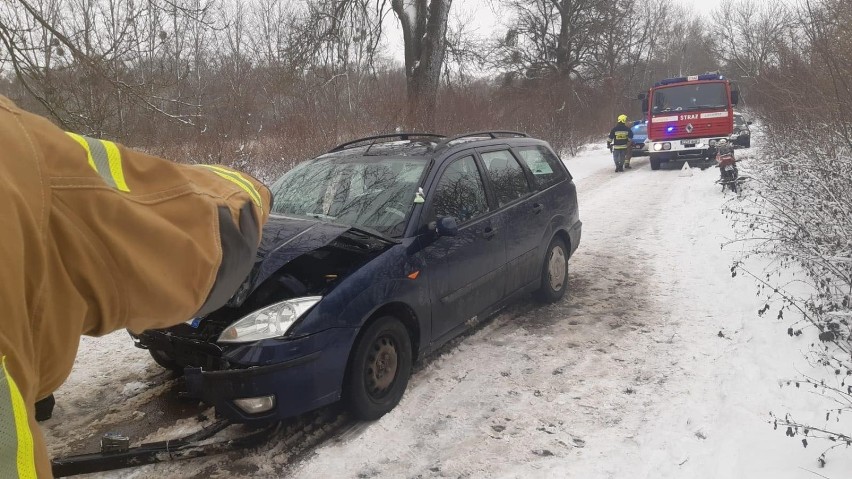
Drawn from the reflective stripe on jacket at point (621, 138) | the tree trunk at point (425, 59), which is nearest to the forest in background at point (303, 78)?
the tree trunk at point (425, 59)

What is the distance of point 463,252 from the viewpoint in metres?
4.18

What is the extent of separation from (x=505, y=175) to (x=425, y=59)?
1092cm

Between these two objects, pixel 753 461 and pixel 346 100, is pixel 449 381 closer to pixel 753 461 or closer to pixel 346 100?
pixel 753 461

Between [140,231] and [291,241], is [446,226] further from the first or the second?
[140,231]

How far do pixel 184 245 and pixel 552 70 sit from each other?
30.9 m

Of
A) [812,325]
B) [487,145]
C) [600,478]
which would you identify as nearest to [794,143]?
[812,325]

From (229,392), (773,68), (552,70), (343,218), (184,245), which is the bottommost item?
(229,392)

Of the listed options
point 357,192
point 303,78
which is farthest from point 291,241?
point 303,78

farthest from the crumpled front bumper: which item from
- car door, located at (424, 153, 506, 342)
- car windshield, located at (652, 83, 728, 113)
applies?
car windshield, located at (652, 83, 728, 113)

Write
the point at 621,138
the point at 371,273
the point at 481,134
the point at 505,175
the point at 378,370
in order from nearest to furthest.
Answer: the point at 371,273
the point at 378,370
the point at 505,175
the point at 481,134
the point at 621,138

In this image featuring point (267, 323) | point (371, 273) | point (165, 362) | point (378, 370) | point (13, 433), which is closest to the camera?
point (13, 433)

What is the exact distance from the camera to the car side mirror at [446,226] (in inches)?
151

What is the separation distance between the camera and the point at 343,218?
13.3 feet

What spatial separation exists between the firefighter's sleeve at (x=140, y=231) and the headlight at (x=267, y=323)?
5.53 ft
